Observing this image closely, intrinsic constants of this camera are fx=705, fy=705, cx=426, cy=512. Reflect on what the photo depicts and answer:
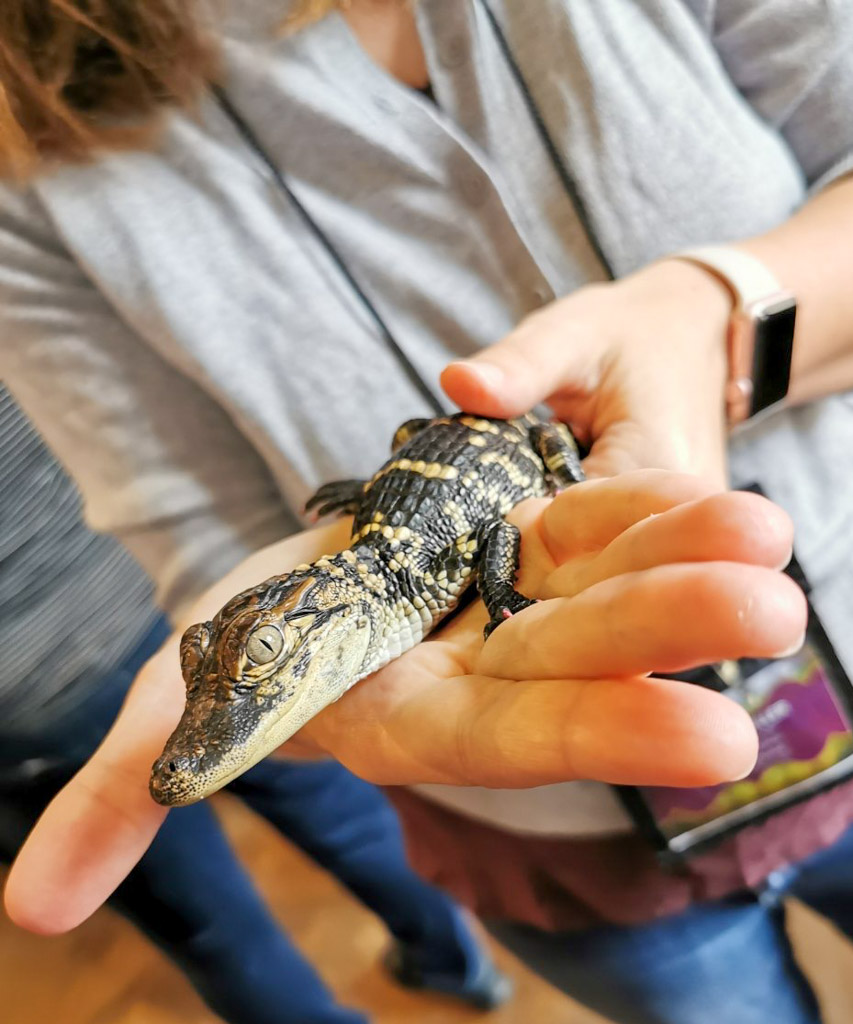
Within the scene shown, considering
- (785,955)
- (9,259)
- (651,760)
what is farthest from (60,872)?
(785,955)

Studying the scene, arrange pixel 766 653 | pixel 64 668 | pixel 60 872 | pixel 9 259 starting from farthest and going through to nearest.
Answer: pixel 9 259 < pixel 64 668 < pixel 60 872 < pixel 766 653

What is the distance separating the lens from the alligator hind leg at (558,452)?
0.87 metres

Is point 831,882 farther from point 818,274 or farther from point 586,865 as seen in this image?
point 818,274

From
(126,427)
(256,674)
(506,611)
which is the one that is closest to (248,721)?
(256,674)

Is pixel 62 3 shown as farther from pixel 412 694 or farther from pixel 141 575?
pixel 412 694

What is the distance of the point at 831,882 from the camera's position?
0.85m

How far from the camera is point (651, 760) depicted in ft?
1.33

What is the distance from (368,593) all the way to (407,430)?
25cm

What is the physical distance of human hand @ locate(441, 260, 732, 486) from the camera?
0.76 m

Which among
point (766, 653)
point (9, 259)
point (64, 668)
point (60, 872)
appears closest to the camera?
point (766, 653)

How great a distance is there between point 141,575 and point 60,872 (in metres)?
0.35

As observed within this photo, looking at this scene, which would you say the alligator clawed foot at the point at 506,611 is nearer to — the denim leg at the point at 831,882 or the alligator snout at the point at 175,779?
the alligator snout at the point at 175,779

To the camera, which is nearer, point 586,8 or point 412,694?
point 412,694

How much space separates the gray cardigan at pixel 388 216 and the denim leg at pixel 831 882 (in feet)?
0.97
